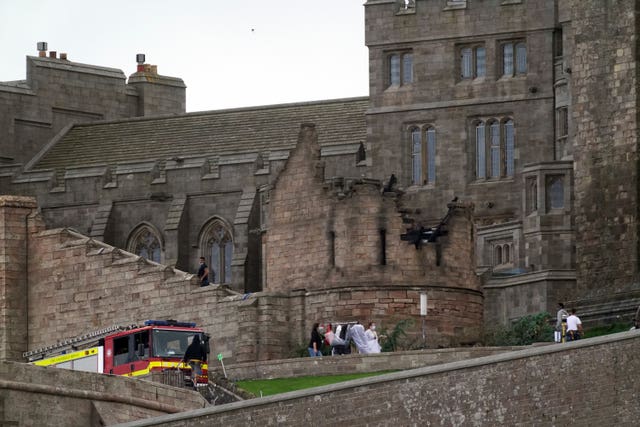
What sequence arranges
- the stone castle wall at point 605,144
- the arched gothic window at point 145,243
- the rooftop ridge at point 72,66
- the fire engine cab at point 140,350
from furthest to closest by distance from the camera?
the rooftop ridge at point 72,66
the arched gothic window at point 145,243
the stone castle wall at point 605,144
the fire engine cab at point 140,350

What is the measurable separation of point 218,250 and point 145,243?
9.43 feet

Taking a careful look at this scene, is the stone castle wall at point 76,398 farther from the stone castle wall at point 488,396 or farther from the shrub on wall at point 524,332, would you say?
the shrub on wall at point 524,332

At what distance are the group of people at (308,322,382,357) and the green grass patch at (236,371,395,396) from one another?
3.03 meters

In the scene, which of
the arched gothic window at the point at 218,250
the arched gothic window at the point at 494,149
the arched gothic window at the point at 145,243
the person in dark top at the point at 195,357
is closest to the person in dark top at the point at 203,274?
the arched gothic window at the point at 218,250

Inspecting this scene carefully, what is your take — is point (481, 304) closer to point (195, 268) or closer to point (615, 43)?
point (615, 43)

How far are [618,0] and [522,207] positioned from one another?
23.9 feet

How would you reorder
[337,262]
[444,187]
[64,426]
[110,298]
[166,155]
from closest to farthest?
[64,426]
[337,262]
[110,298]
[444,187]
[166,155]

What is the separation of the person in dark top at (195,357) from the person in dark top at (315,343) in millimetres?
5977

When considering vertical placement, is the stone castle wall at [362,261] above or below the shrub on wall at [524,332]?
above

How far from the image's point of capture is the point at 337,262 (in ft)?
304

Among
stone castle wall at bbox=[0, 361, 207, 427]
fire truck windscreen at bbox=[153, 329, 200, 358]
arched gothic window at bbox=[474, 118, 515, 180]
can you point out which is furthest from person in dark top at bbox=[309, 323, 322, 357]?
arched gothic window at bbox=[474, 118, 515, 180]

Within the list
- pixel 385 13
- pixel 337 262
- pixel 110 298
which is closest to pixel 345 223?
pixel 337 262

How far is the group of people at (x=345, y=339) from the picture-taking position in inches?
3455

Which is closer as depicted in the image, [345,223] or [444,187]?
[345,223]
